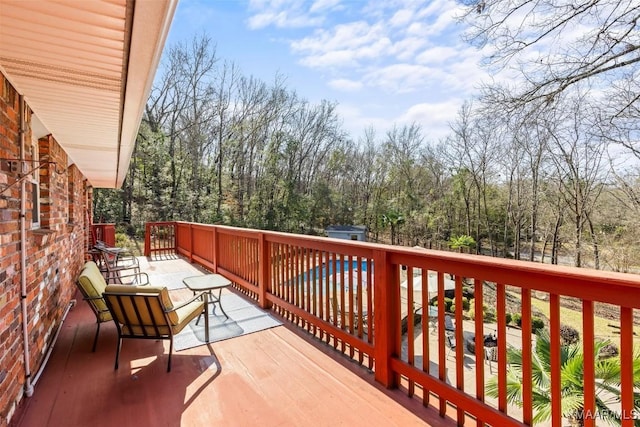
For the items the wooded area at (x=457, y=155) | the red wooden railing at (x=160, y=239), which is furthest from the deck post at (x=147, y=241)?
the wooded area at (x=457, y=155)

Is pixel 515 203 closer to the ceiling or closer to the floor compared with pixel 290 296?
closer to the ceiling

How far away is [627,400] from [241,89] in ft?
79.3

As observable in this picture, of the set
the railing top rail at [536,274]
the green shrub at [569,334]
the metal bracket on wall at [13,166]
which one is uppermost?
the metal bracket on wall at [13,166]

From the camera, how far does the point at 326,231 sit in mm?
25688

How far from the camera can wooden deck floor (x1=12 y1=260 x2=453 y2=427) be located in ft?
7.05

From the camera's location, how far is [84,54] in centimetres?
177

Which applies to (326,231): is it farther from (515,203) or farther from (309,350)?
(309,350)

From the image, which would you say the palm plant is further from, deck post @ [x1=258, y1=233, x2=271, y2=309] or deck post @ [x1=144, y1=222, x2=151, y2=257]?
deck post @ [x1=144, y1=222, x2=151, y2=257]

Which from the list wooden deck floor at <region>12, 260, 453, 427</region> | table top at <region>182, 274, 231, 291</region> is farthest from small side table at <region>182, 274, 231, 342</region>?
wooden deck floor at <region>12, 260, 453, 427</region>

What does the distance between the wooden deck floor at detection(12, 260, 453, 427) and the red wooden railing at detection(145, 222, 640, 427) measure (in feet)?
0.74

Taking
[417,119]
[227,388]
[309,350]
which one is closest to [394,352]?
[309,350]

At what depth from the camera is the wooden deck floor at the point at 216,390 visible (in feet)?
7.05

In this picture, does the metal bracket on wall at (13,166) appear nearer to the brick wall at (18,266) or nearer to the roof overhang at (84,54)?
the brick wall at (18,266)

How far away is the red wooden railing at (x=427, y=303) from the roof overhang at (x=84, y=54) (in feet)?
6.51
